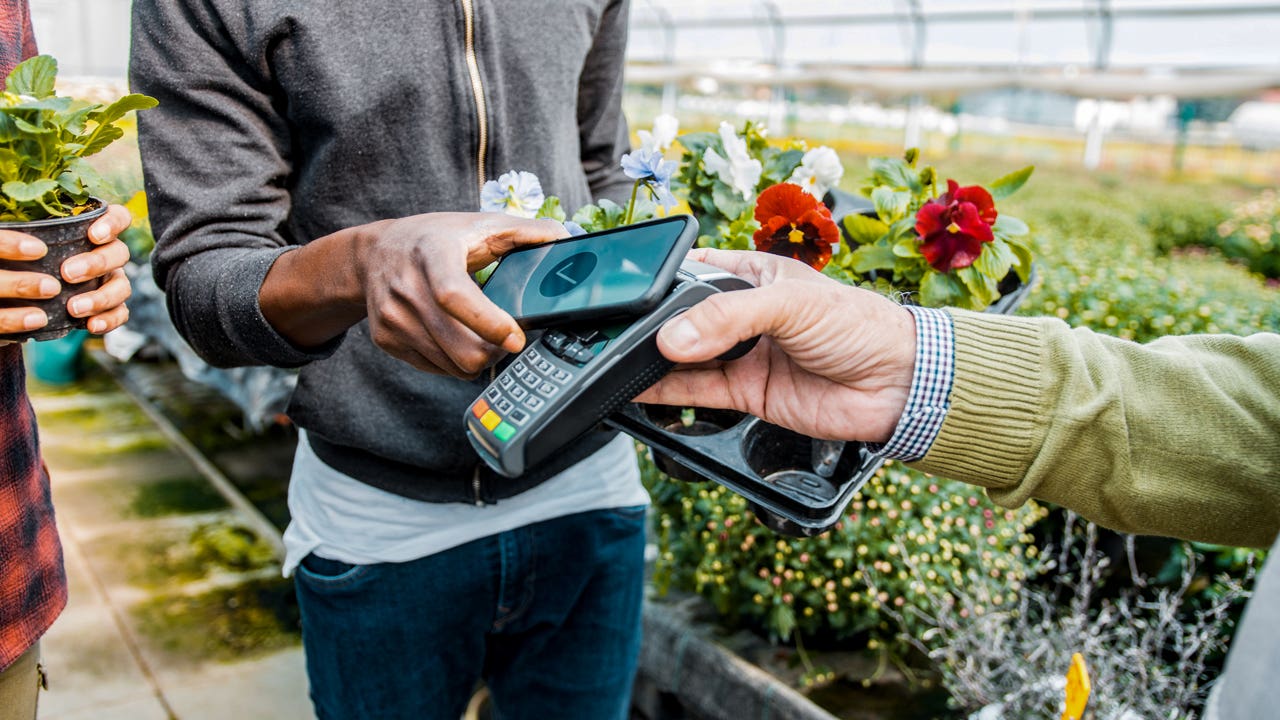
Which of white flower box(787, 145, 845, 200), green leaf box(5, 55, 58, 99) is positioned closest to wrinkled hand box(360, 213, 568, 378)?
green leaf box(5, 55, 58, 99)

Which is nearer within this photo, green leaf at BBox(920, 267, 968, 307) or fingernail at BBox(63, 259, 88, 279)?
fingernail at BBox(63, 259, 88, 279)

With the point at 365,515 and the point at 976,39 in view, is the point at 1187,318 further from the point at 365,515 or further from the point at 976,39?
the point at 976,39

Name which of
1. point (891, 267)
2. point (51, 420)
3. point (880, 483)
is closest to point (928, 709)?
point (880, 483)

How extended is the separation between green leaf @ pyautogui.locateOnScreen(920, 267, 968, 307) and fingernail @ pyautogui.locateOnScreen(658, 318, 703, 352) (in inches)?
24.3

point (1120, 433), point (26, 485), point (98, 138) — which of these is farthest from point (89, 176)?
point (1120, 433)

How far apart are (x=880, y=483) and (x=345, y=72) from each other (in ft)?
5.61

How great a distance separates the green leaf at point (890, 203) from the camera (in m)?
1.54

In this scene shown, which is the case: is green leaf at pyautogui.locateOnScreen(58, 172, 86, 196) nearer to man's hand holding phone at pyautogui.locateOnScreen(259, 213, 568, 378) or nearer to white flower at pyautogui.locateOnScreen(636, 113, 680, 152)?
man's hand holding phone at pyautogui.locateOnScreen(259, 213, 568, 378)

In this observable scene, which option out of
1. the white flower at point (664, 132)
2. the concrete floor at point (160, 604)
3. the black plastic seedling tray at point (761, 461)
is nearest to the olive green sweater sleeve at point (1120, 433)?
the black plastic seedling tray at point (761, 461)

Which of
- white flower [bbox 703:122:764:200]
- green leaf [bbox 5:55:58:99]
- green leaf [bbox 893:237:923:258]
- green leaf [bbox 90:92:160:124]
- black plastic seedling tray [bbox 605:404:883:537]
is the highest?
green leaf [bbox 5:55:58:99]

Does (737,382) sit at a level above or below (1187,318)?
above

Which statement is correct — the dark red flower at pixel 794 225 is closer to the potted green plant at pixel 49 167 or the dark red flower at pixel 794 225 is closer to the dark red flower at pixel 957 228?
the dark red flower at pixel 957 228

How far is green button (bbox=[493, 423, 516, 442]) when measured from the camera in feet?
2.96

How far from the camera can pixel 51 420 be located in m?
5.36
